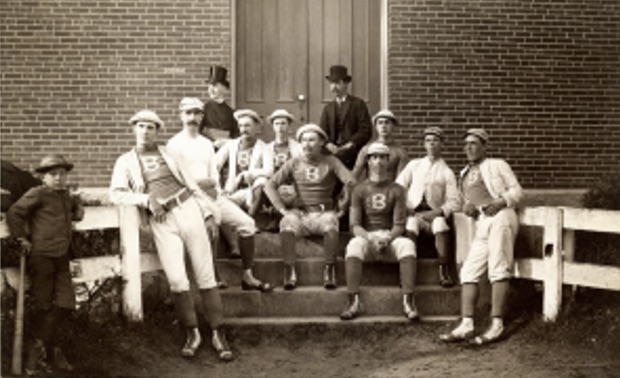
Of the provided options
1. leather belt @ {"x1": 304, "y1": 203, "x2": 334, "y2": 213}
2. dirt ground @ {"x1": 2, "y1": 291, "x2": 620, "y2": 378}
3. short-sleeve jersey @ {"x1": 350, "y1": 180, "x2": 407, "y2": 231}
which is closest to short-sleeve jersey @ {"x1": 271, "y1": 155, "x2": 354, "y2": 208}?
leather belt @ {"x1": 304, "y1": 203, "x2": 334, "y2": 213}

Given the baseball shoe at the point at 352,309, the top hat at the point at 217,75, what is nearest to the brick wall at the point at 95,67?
the top hat at the point at 217,75

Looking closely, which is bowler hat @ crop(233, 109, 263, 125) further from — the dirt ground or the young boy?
the young boy

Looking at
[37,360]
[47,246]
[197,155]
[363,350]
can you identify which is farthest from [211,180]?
[37,360]

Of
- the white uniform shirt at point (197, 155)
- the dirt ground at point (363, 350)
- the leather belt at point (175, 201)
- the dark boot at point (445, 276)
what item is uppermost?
the white uniform shirt at point (197, 155)

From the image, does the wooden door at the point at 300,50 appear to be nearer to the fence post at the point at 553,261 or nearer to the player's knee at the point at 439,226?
the player's knee at the point at 439,226

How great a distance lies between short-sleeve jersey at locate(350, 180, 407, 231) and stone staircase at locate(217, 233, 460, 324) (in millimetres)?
403

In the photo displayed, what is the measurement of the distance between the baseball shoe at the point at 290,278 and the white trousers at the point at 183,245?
2.71 ft

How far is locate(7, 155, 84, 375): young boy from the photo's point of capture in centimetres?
616

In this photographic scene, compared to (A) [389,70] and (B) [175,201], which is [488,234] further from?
(A) [389,70]

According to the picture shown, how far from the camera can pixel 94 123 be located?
400 inches

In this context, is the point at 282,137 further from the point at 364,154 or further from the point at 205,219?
the point at 205,219

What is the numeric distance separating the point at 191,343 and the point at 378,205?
2071mm

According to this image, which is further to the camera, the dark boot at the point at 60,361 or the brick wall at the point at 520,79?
the brick wall at the point at 520,79

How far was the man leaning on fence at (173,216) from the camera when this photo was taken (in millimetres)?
7199
